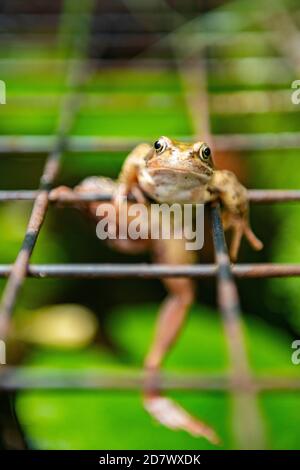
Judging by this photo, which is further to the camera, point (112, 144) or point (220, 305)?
point (112, 144)

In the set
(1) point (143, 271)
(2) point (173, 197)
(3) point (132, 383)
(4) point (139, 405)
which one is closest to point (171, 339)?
(4) point (139, 405)

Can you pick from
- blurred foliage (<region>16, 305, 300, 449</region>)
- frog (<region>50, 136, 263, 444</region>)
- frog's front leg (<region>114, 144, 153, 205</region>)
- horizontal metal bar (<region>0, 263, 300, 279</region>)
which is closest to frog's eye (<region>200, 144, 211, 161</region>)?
frog (<region>50, 136, 263, 444</region>)

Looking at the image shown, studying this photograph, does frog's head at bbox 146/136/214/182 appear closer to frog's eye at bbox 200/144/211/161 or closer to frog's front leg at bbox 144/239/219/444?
frog's eye at bbox 200/144/211/161

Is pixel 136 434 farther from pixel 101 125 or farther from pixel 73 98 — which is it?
pixel 73 98

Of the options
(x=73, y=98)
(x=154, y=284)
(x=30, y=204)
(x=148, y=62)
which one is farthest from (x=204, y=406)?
(x=148, y=62)

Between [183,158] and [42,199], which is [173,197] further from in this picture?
[42,199]
